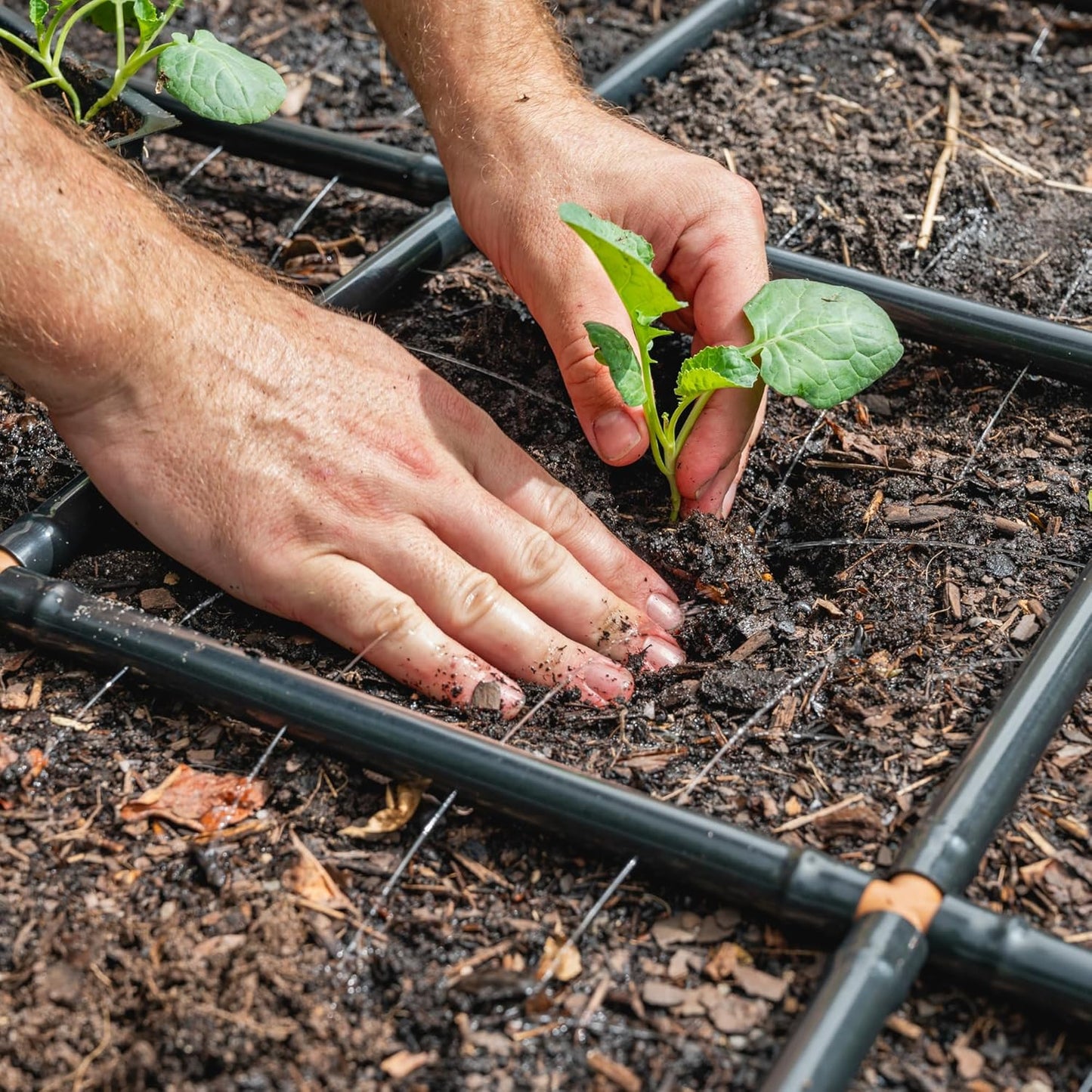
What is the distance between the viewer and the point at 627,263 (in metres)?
1.42

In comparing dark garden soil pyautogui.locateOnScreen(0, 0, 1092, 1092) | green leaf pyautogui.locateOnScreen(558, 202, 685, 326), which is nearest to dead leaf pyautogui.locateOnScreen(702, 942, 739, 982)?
dark garden soil pyautogui.locateOnScreen(0, 0, 1092, 1092)

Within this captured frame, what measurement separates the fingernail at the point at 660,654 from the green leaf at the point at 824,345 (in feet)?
1.17

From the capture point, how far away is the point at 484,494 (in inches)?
64.5

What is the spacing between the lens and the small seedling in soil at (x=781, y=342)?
4.85 ft

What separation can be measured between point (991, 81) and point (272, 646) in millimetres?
2072

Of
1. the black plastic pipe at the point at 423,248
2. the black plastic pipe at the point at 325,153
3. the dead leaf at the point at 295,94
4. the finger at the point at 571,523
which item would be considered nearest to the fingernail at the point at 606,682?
the finger at the point at 571,523

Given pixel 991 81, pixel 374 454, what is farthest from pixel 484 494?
pixel 991 81

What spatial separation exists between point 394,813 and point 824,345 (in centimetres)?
75

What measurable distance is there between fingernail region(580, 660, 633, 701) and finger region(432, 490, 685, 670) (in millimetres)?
49

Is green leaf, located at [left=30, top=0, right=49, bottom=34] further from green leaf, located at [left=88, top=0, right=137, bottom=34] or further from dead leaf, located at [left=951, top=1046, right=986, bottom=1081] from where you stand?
dead leaf, located at [left=951, top=1046, right=986, bottom=1081]

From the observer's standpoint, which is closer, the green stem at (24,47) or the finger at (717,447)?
the finger at (717,447)

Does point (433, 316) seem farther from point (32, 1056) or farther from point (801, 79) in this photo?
point (32, 1056)

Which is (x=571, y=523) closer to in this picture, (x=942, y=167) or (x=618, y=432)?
(x=618, y=432)

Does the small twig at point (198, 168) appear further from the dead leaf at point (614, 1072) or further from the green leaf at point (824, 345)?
the dead leaf at point (614, 1072)
